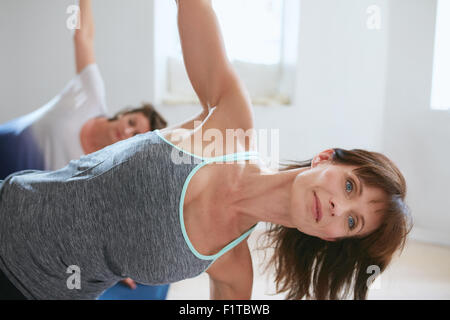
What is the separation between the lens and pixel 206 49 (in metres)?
1.08

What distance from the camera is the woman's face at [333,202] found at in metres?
0.94

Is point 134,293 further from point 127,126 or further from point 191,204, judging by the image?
point 191,204

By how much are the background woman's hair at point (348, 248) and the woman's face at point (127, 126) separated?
0.82m

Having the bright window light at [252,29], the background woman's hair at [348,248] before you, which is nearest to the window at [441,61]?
the bright window light at [252,29]

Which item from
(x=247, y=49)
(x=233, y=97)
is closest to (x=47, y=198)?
(x=233, y=97)

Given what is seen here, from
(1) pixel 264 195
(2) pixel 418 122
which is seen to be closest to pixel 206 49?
(1) pixel 264 195

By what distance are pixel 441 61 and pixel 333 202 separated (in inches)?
91.8

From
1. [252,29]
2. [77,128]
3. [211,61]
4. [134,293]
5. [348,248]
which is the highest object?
[252,29]

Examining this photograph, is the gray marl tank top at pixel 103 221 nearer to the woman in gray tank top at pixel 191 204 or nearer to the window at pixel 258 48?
the woman in gray tank top at pixel 191 204

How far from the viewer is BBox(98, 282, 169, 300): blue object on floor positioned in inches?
65.1

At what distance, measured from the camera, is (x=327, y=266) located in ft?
3.90

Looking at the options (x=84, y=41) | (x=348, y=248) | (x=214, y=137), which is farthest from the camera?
(x=84, y=41)

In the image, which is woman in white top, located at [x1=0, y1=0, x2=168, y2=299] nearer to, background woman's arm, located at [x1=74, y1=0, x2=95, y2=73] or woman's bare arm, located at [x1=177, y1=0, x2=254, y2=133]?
background woman's arm, located at [x1=74, y1=0, x2=95, y2=73]
